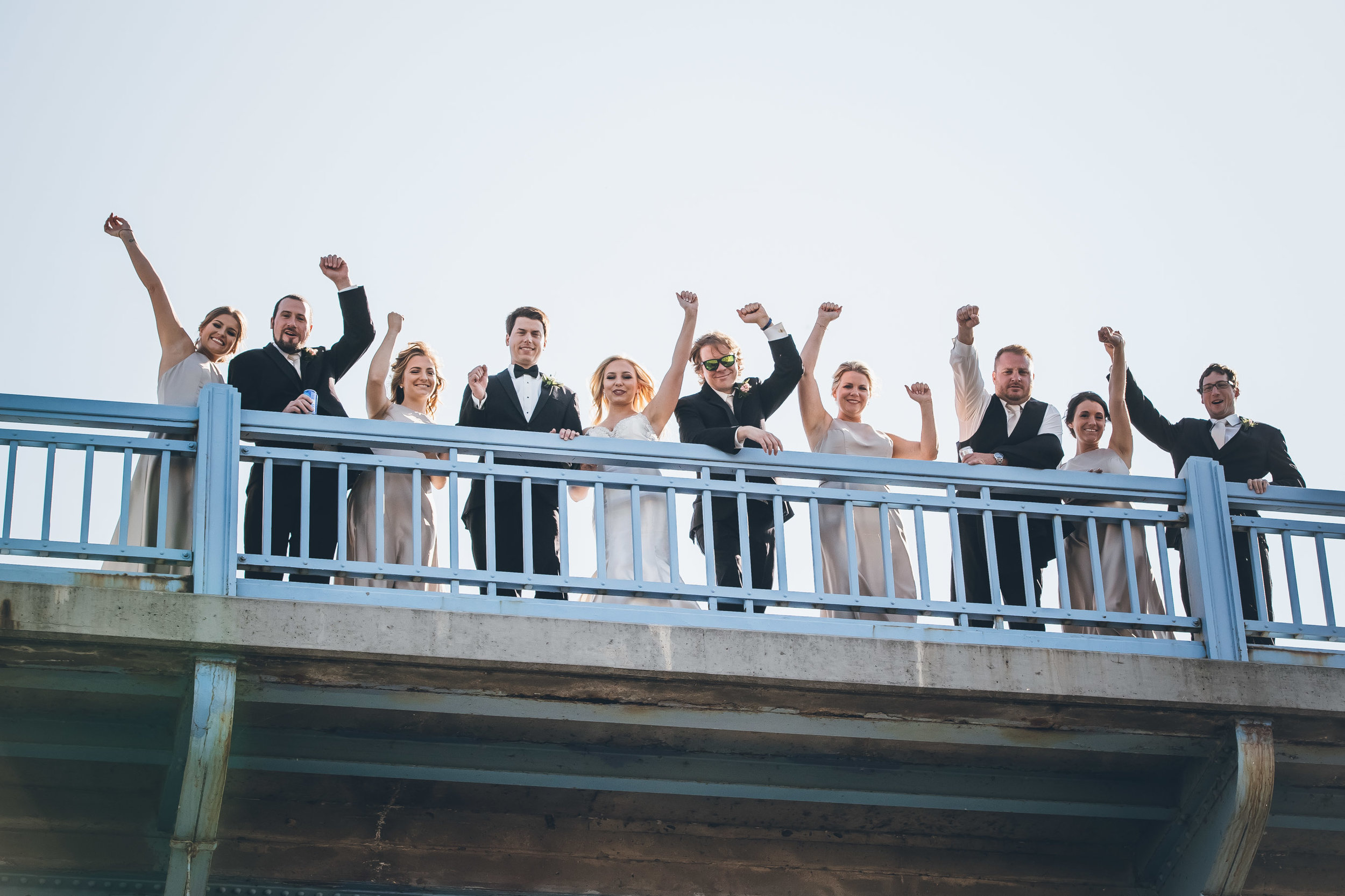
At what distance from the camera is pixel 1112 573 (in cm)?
927

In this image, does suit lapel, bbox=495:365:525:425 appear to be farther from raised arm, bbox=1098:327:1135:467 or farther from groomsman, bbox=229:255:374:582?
raised arm, bbox=1098:327:1135:467

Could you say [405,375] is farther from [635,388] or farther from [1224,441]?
[1224,441]

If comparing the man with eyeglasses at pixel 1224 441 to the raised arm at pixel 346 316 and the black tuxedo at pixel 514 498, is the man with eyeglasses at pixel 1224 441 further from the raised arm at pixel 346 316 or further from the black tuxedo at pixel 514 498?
the raised arm at pixel 346 316

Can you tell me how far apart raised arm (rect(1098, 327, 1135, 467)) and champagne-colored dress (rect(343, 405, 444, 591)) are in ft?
12.5

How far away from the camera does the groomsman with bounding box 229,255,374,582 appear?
327 inches

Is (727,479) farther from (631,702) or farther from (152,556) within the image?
(152,556)

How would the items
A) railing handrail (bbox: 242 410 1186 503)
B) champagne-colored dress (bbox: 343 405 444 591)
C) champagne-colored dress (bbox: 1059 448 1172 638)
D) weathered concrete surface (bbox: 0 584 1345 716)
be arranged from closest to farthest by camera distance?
weathered concrete surface (bbox: 0 584 1345 716), railing handrail (bbox: 242 410 1186 503), champagne-colored dress (bbox: 343 405 444 591), champagne-colored dress (bbox: 1059 448 1172 638)

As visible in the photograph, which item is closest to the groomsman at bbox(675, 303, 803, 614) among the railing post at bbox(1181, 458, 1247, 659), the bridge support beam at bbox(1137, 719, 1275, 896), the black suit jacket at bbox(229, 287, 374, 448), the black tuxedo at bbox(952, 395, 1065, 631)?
the black tuxedo at bbox(952, 395, 1065, 631)

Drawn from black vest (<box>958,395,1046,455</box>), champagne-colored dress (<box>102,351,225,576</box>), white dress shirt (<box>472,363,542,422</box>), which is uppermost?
white dress shirt (<box>472,363,542,422</box>)

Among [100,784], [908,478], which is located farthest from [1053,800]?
[100,784]

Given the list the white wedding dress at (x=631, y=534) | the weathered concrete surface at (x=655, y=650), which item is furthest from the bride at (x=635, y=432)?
the weathered concrete surface at (x=655, y=650)

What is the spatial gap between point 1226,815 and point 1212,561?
4.11 feet

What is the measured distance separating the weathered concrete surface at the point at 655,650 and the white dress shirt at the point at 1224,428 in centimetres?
168

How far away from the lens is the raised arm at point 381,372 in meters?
9.14
